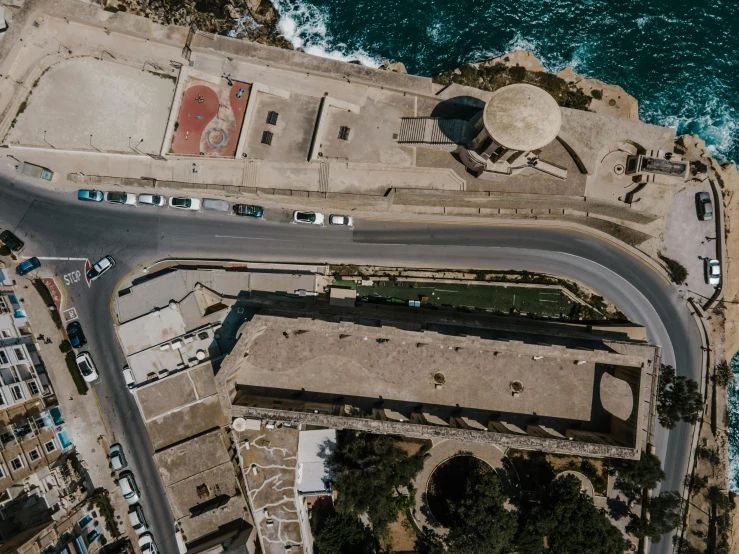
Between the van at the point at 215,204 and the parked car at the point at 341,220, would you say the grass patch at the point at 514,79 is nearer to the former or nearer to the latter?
the parked car at the point at 341,220

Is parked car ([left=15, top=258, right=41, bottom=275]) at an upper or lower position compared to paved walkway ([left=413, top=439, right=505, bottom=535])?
upper

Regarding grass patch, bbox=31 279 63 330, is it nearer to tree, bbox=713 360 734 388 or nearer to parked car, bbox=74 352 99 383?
parked car, bbox=74 352 99 383

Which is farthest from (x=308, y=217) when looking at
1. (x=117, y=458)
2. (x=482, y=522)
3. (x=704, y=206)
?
(x=704, y=206)

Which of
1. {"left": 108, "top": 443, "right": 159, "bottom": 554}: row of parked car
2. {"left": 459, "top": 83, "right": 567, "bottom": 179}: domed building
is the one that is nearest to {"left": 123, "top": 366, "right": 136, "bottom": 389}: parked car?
{"left": 108, "top": 443, "right": 159, "bottom": 554}: row of parked car

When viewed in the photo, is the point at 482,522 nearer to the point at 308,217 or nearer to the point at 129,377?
the point at 308,217

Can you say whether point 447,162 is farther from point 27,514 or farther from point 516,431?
point 27,514

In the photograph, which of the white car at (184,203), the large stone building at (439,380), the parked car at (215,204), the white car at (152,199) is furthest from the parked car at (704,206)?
the white car at (152,199)
